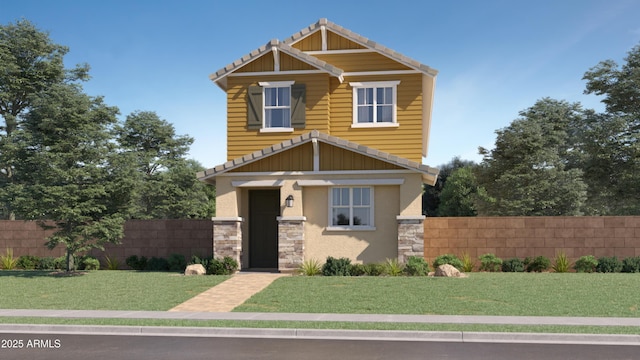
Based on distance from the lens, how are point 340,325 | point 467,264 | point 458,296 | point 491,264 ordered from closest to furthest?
point 340,325 < point 458,296 < point 467,264 < point 491,264

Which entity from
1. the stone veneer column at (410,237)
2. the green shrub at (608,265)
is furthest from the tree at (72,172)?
the green shrub at (608,265)

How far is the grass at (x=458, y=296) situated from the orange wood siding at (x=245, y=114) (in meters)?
6.93

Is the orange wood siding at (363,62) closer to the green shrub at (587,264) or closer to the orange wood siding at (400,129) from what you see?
the orange wood siding at (400,129)

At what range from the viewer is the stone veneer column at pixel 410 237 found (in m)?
22.3

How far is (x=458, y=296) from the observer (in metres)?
17.2

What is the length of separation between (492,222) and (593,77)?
16478 millimetres

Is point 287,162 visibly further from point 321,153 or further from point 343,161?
point 343,161

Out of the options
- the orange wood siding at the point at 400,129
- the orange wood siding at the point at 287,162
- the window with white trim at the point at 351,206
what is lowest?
the window with white trim at the point at 351,206

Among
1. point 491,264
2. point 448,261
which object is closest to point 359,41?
point 448,261

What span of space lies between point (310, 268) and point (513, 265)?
7.58 m

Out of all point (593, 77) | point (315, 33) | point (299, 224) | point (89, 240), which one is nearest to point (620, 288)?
point (299, 224)

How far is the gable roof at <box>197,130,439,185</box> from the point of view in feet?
73.4

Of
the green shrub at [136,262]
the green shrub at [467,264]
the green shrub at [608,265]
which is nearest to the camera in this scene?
the green shrub at [608,265]

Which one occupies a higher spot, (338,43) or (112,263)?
(338,43)
